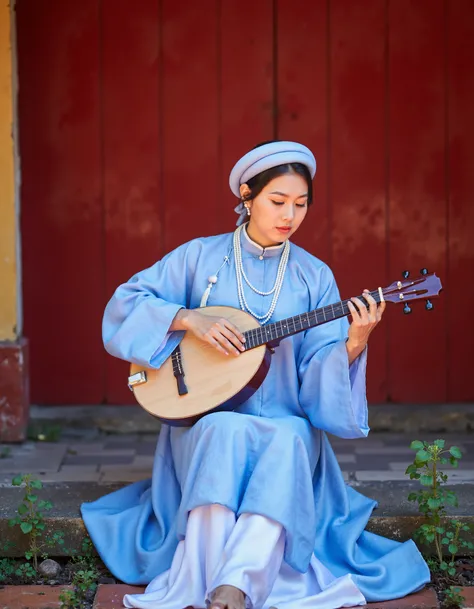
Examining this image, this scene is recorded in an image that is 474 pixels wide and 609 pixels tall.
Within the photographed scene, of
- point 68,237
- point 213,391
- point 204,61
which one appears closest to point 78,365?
point 68,237

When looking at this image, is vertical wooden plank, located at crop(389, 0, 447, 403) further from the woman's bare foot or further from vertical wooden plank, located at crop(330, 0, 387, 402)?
the woman's bare foot

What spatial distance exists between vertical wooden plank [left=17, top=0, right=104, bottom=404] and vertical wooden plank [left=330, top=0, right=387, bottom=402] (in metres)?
1.10

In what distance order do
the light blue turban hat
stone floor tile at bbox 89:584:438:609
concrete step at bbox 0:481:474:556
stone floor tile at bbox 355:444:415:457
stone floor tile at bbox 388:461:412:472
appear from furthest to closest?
1. stone floor tile at bbox 355:444:415:457
2. stone floor tile at bbox 388:461:412:472
3. concrete step at bbox 0:481:474:556
4. the light blue turban hat
5. stone floor tile at bbox 89:584:438:609

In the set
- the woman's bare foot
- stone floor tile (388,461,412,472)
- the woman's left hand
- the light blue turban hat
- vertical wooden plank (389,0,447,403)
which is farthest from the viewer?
vertical wooden plank (389,0,447,403)

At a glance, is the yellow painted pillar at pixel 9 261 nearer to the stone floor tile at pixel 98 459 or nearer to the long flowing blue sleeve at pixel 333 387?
the stone floor tile at pixel 98 459

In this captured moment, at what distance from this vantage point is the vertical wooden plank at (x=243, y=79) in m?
5.00

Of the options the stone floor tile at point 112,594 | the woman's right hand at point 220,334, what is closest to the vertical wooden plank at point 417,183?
the woman's right hand at point 220,334

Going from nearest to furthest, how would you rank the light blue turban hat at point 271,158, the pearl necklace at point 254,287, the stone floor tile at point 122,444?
the light blue turban hat at point 271,158 → the pearl necklace at point 254,287 → the stone floor tile at point 122,444

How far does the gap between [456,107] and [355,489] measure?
77.1 inches

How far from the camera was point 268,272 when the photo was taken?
3.65 metres

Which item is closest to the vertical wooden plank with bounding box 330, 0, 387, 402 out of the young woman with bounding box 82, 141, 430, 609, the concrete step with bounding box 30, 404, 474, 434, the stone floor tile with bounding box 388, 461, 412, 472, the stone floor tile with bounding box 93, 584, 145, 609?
the concrete step with bounding box 30, 404, 474, 434

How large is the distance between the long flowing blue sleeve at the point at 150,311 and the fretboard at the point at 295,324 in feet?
0.93

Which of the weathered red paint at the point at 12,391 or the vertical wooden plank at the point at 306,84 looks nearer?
Result: the weathered red paint at the point at 12,391

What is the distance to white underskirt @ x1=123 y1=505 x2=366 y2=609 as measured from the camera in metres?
3.12
